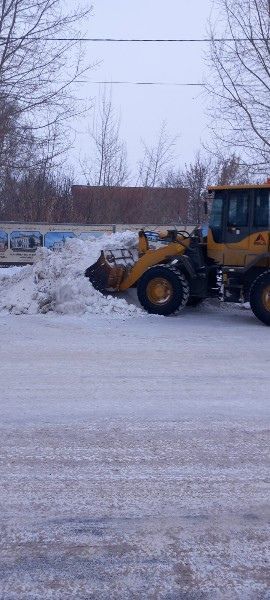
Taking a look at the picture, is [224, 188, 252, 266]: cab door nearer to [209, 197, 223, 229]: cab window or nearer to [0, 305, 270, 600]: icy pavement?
[209, 197, 223, 229]: cab window

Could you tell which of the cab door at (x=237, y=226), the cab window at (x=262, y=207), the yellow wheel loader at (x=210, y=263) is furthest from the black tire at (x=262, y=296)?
the cab window at (x=262, y=207)

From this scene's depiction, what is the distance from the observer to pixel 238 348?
11891mm

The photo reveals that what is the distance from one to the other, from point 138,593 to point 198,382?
5.12 meters

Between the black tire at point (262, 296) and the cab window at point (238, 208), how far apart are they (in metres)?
1.14

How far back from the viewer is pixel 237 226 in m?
14.9

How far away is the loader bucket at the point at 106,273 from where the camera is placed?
618 inches

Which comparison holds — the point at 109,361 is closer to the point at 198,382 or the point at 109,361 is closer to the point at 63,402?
the point at 198,382

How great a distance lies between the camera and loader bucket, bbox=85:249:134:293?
15.7m

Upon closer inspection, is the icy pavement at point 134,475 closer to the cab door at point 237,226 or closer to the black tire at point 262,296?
the black tire at point 262,296

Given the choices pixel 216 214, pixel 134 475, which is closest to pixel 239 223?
pixel 216 214

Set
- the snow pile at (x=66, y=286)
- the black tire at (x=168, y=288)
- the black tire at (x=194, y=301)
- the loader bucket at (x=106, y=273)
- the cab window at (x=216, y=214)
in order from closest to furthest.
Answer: the cab window at (x=216, y=214), the black tire at (x=168, y=288), the snow pile at (x=66, y=286), the loader bucket at (x=106, y=273), the black tire at (x=194, y=301)

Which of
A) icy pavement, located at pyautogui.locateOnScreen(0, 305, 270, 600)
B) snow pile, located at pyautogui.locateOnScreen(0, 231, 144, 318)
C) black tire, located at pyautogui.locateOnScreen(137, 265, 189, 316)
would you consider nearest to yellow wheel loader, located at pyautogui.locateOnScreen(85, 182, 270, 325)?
black tire, located at pyautogui.locateOnScreen(137, 265, 189, 316)

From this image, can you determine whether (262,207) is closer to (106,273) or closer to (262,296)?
(262,296)

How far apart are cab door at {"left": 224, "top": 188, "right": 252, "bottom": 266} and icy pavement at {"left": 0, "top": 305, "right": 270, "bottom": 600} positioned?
3.96m
